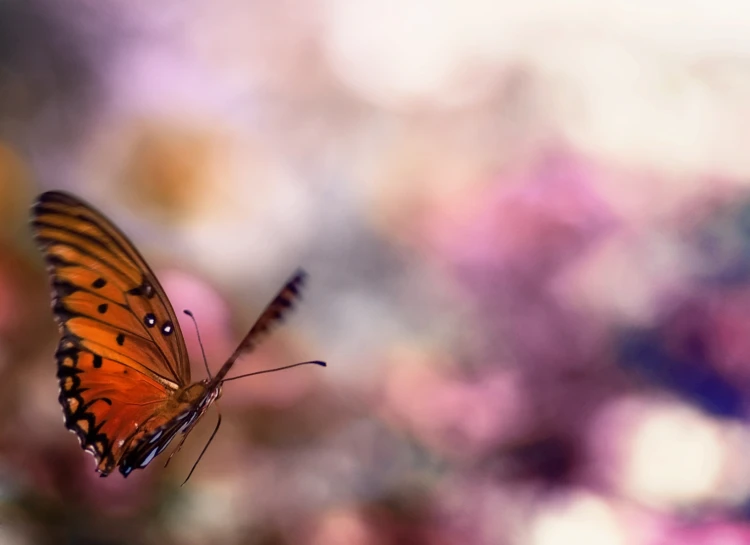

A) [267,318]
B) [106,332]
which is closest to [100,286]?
[106,332]

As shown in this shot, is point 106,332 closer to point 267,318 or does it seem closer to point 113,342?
point 113,342

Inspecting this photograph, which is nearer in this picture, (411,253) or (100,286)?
(100,286)

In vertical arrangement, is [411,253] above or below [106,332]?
above

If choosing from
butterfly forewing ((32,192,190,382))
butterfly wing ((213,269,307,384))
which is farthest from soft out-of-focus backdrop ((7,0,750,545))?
butterfly forewing ((32,192,190,382))

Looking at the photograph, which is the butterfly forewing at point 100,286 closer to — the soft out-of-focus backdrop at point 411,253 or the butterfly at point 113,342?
the butterfly at point 113,342

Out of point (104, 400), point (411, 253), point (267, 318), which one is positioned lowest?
point (104, 400)

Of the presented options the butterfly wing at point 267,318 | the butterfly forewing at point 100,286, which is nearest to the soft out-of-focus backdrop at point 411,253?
the butterfly wing at point 267,318

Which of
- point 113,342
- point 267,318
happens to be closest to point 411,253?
point 267,318

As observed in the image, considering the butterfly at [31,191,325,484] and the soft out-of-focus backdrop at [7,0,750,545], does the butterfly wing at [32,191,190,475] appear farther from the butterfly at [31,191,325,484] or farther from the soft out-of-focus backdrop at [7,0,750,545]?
the soft out-of-focus backdrop at [7,0,750,545]
